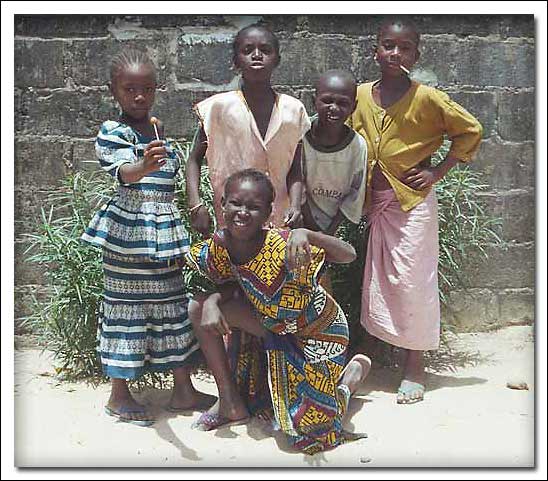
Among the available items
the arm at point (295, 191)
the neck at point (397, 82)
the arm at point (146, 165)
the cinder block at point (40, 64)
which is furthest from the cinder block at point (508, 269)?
the cinder block at point (40, 64)

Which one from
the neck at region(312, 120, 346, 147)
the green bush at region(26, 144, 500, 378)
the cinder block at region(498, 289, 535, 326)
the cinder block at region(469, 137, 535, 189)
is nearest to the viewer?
the neck at region(312, 120, 346, 147)

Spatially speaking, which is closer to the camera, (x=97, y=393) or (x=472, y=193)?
(x=97, y=393)

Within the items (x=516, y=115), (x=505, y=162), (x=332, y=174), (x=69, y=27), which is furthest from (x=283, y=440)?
(x=69, y=27)

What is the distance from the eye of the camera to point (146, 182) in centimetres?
285

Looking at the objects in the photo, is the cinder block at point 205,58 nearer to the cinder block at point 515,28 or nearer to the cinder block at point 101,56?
the cinder block at point 101,56

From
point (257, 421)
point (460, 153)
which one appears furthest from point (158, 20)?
point (257, 421)

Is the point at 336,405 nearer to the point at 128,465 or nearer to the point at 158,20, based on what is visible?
the point at 128,465

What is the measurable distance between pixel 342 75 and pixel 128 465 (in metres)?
1.59

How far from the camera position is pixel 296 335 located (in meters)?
2.75

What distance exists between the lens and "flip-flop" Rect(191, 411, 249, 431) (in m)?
2.86

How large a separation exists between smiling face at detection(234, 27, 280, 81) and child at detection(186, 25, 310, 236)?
30 mm

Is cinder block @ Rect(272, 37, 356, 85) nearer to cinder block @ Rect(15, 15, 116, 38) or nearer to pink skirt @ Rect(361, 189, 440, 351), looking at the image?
cinder block @ Rect(15, 15, 116, 38)

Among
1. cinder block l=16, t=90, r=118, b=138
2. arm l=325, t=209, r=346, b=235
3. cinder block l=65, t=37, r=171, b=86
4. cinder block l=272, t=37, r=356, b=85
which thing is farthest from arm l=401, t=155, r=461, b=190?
cinder block l=16, t=90, r=118, b=138

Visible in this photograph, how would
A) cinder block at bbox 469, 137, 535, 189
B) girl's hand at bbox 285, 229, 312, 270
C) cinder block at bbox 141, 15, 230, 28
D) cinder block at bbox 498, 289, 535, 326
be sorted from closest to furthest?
girl's hand at bbox 285, 229, 312, 270 → cinder block at bbox 141, 15, 230, 28 → cinder block at bbox 469, 137, 535, 189 → cinder block at bbox 498, 289, 535, 326
